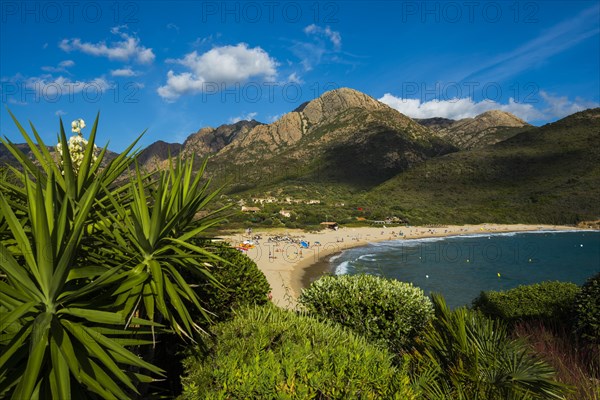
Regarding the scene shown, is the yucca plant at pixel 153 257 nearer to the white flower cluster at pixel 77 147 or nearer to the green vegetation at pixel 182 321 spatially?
the green vegetation at pixel 182 321

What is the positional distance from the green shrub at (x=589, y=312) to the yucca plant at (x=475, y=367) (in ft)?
11.2

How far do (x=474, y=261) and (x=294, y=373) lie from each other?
55.2 m

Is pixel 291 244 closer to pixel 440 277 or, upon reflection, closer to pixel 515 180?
pixel 440 277

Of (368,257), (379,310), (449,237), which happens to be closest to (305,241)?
(368,257)

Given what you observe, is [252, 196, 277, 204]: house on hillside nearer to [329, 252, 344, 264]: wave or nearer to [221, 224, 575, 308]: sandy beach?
[221, 224, 575, 308]: sandy beach

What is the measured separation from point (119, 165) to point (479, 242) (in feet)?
249

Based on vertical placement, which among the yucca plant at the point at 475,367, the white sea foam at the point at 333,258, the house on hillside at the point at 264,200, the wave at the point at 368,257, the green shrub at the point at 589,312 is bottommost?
the wave at the point at 368,257

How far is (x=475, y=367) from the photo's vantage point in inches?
132

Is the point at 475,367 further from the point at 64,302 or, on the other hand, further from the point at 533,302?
the point at 533,302

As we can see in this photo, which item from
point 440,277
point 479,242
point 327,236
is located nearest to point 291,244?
point 327,236

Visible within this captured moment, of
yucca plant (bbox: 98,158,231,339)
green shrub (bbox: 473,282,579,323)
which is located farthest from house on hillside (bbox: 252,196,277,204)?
yucca plant (bbox: 98,158,231,339)

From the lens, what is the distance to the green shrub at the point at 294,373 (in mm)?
3064

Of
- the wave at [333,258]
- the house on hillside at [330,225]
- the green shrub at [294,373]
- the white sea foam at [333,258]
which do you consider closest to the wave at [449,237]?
the house on hillside at [330,225]

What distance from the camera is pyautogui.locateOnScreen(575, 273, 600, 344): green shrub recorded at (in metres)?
6.13
